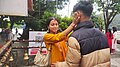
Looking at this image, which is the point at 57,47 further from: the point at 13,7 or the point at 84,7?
the point at 13,7

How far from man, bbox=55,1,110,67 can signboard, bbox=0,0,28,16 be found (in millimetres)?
4658

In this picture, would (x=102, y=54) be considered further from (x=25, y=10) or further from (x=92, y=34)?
(x=25, y=10)

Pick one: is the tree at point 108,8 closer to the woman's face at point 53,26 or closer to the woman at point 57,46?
the woman's face at point 53,26

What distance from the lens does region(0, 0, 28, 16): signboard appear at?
6726 millimetres

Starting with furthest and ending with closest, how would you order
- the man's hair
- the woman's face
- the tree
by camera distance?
1. the tree
2. the woman's face
3. the man's hair

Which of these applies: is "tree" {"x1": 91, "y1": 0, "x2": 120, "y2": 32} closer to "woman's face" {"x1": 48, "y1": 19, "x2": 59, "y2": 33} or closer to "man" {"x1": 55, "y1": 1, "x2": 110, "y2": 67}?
"woman's face" {"x1": 48, "y1": 19, "x2": 59, "y2": 33}

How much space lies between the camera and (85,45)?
218 cm

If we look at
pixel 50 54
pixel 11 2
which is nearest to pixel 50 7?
pixel 11 2

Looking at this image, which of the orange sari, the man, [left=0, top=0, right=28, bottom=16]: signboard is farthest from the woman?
[left=0, top=0, right=28, bottom=16]: signboard

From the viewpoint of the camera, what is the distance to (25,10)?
7.02 meters

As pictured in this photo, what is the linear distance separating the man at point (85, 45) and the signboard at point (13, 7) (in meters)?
4.66

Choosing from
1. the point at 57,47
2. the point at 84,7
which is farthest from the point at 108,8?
the point at 84,7

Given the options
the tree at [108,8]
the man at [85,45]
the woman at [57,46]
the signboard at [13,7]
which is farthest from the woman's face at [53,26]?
the tree at [108,8]

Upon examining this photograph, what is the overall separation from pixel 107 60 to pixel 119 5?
17.9 m
